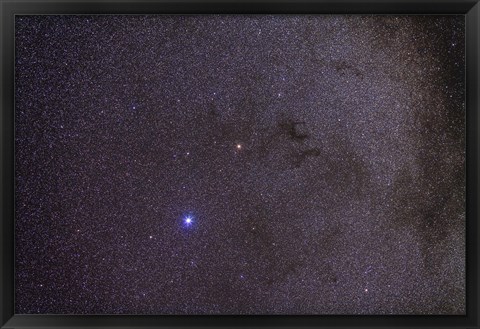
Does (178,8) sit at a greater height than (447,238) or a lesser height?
greater

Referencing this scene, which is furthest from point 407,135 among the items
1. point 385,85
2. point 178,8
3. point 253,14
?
point 178,8

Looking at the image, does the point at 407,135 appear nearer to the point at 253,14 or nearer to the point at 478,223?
the point at 478,223

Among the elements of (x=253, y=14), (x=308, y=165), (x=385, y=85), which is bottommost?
(x=308, y=165)

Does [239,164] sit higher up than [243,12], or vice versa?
[243,12]
